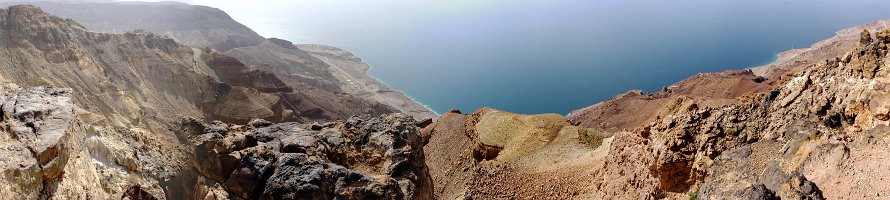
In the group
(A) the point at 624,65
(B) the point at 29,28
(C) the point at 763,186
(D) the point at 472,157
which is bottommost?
(D) the point at 472,157

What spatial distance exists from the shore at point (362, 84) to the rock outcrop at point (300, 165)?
77643 mm

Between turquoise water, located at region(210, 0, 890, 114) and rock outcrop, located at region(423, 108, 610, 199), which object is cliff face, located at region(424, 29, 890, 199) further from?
turquoise water, located at region(210, 0, 890, 114)

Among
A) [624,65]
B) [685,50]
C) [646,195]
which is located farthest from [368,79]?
[646,195]

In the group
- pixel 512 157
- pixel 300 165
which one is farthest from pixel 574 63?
pixel 300 165

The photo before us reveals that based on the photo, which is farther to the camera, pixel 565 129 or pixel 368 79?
pixel 368 79

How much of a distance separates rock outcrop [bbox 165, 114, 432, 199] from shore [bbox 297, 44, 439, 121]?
255 feet

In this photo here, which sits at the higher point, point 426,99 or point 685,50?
point 685,50

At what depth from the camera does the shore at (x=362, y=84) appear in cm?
10631

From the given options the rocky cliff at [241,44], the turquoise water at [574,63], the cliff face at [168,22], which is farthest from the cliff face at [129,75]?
the cliff face at [168,22]

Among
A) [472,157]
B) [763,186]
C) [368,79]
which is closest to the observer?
[763,186]

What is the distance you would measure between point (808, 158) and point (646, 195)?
5.42m

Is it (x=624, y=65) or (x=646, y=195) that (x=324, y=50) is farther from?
(x=646, y=195)

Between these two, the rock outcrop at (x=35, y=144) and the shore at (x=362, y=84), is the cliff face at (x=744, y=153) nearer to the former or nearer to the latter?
the rock outcrop at (x=35, y=144)

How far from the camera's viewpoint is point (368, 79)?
5413 inches
